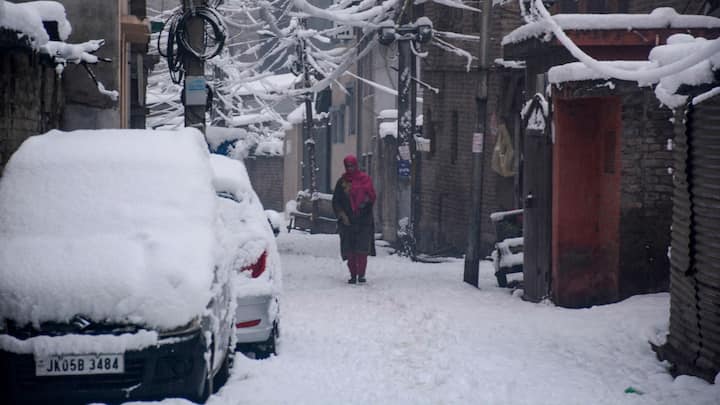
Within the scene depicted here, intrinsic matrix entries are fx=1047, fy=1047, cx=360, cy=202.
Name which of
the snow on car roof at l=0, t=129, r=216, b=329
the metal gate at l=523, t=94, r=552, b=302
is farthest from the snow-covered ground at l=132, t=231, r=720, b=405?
the snow on car roof at l=0, t=129, r=216, b=329

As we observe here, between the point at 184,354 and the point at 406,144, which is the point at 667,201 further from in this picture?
the point at 406,144

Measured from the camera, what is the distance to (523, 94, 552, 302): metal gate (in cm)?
1342

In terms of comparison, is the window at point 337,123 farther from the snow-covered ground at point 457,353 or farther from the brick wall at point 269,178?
the snow-covered ground at point 457,353

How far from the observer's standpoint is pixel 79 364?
21.1ft

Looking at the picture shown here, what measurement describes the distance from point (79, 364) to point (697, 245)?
4881mm

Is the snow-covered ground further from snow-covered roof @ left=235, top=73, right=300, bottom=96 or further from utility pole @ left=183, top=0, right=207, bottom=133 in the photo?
snow-covered roof @ left=235, top=73, right=300, bottom=96

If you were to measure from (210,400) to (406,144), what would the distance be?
54.3 ft

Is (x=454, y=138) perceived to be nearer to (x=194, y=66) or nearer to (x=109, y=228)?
(x=194, y=66)

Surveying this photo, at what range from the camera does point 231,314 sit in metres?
8.00

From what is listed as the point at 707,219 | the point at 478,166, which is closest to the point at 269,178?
the point at 478,166

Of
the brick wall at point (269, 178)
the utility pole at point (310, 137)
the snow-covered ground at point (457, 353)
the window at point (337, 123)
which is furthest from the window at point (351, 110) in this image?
the snow-covered ground at point (457, 353)

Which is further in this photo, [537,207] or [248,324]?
[537,207]

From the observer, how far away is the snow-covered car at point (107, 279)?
6.45 meters

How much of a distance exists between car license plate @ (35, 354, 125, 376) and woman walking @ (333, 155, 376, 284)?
1005 centimetres
